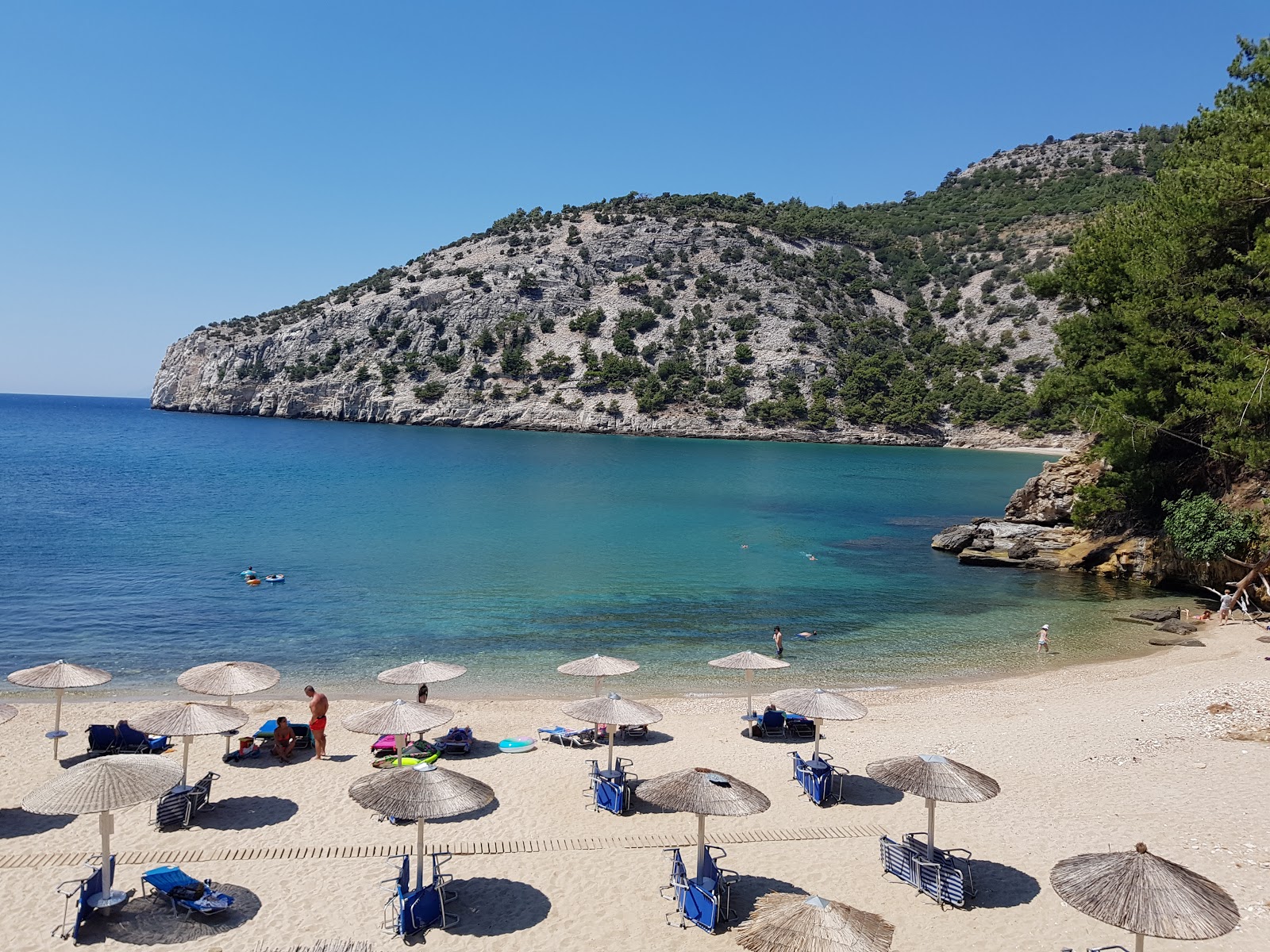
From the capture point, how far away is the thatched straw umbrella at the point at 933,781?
1008 cm

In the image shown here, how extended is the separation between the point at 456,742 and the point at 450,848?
3.97m

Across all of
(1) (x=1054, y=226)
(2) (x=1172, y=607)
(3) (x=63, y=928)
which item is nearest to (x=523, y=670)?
(3) (x=63, y=928)

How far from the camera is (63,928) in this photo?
9273 millimetres

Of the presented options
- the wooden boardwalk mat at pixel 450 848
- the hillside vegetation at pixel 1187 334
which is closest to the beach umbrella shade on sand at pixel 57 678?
the wooden boardwalk mat at pixel 450 848

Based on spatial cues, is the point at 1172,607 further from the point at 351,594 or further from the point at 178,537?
the point at 178,537

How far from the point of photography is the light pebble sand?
9578mm

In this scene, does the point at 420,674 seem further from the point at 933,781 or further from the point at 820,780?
the point at 933,781

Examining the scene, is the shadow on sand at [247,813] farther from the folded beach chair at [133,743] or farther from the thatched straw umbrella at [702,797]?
the thatched straw umbrella at [702,797]

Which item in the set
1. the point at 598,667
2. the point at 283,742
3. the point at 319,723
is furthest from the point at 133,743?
the point at 598,667

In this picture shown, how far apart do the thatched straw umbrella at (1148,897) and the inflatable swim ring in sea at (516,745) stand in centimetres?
1039

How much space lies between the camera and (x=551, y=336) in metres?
140

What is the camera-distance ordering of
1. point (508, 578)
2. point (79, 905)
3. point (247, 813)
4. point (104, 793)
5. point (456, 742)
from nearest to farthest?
point (79, 905), point (104, 793), point (247, 813), point (456, 742), point (508, 578)

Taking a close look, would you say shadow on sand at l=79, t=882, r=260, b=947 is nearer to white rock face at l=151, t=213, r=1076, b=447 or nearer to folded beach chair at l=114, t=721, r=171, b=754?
folded beach chair at l=114, t=721, r=171, b=754

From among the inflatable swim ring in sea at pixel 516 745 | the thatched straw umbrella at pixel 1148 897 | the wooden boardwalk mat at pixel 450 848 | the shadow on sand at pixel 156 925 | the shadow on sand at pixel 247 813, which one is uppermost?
the thatched straw umbrella at pixel 1148 897
